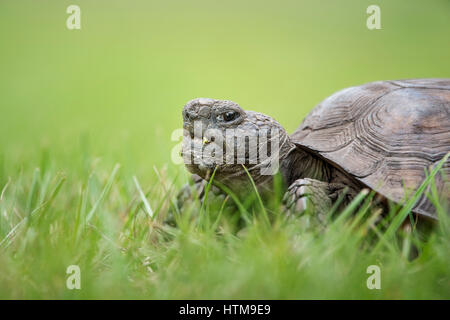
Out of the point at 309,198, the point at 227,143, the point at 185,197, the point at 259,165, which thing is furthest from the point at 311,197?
the point at 185,197

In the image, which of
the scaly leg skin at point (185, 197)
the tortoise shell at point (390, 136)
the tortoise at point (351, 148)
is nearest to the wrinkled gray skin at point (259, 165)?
the tortoise at point (351, 148)

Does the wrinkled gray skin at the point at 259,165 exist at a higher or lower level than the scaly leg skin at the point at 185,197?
higher

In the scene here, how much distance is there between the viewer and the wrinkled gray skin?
1865 mm

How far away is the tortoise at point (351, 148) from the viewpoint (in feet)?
6.03

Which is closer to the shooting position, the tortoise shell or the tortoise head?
the tortoise shell

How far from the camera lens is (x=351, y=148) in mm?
1983

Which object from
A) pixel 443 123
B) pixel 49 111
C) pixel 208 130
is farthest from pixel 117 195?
pixel 49 111

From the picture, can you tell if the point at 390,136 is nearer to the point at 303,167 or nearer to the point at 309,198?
the point at 303,167

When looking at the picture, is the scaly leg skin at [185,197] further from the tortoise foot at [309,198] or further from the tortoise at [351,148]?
the tortoise foot at [309,198]

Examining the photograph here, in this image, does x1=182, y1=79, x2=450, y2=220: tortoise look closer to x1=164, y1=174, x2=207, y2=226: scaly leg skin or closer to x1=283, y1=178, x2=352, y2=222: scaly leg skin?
x1=283, y1=178, x2=352, y2=222: scaly leg skin

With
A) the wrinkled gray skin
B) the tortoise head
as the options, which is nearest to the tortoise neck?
the wrinkled gray skin

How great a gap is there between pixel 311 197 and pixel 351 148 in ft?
1.21

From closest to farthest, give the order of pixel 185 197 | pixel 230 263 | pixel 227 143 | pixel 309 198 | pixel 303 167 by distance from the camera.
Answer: pixel 230 263 < pixel 309 198 < pixel 227 143 < pixel 303 167 < pixel 185 197

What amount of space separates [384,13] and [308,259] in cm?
1219
